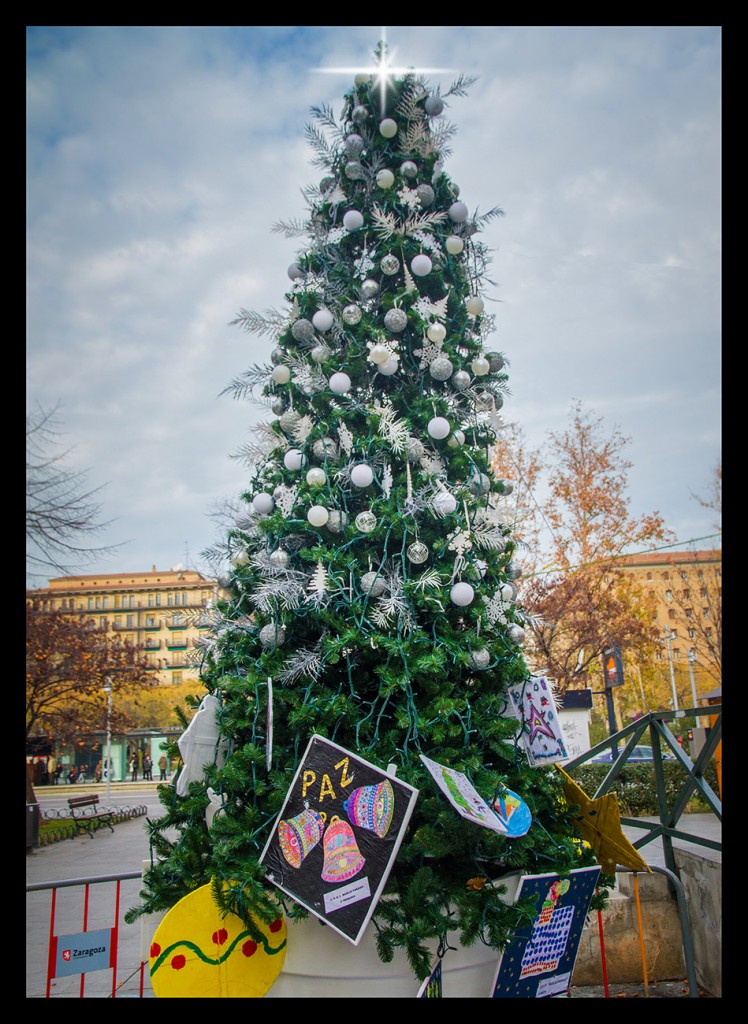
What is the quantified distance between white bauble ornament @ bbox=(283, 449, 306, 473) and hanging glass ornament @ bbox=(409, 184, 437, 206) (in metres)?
1.79

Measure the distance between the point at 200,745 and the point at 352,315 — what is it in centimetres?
249

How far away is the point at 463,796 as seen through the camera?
2.96m

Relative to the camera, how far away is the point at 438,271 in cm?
443

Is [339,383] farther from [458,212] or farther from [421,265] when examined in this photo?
[458,212]

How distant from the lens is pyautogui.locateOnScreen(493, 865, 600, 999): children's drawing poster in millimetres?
3271

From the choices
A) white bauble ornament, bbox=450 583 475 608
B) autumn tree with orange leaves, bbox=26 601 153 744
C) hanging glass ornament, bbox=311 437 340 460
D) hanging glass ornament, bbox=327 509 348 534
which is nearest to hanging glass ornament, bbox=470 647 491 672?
white bauble ornament, bbox=450 583 475 608

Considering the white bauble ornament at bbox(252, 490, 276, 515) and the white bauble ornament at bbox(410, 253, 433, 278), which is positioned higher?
the white bauble ornament at bbox(410, 253, 433, 278)

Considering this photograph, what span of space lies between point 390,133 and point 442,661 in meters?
3.21

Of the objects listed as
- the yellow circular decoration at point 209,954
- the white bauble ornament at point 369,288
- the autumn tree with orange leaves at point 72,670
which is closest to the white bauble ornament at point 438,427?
the white bauble ornament at point 369,288

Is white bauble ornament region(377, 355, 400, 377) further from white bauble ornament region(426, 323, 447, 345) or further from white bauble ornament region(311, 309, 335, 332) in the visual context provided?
white bauble ornament region(311, 309, 335, 332)

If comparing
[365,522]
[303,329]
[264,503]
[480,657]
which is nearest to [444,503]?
[365,522]

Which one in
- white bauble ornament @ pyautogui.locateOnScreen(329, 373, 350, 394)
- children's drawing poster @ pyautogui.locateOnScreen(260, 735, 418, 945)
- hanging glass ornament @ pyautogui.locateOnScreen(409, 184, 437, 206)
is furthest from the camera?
hanging glass ornament @ pyautogui.locateOnScreen(409, 184, 437, 206)
